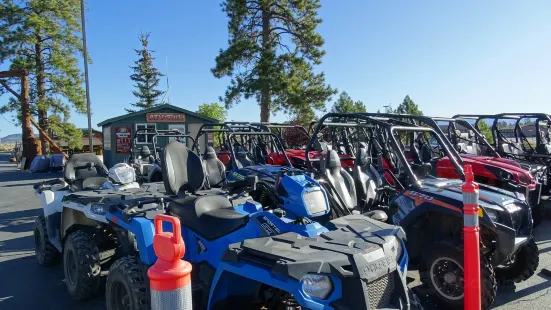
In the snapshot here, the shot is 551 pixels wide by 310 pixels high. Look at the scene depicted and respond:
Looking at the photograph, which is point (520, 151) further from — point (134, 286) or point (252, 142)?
point (134, 286)

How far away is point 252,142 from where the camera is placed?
12.1m

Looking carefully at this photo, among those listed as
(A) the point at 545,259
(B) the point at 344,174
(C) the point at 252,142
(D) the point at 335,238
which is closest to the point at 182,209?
(D) the point at 335,238

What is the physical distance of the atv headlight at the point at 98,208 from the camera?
165 inches

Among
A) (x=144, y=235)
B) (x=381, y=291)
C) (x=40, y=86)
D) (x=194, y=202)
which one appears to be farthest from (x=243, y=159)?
(x=40, y=86)

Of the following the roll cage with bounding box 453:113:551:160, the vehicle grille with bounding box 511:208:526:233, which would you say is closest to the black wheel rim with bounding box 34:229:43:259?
the vehicle grille with bounding box 511:208:526:233

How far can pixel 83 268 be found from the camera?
4.32 m

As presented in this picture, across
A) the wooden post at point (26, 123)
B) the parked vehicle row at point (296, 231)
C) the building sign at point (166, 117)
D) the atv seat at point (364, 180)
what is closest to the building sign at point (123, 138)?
the building sign at point (166, 117)

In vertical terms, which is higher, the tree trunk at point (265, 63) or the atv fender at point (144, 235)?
the tree trunk at point (265, 63)

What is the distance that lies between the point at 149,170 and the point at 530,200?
7.95 metres

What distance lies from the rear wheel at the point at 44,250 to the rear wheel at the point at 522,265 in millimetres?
5641

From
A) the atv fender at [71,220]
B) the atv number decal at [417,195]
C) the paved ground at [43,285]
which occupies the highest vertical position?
the atv number decal at [417,195]

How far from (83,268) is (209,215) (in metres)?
1.89

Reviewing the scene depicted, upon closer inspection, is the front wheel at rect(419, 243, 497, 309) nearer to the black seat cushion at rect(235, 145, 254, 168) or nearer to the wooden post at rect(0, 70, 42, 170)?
the black seat cushion at rect(235, 145, 254, 168)

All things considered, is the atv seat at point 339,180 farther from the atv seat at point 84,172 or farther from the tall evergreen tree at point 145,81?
the tall evergreen tree at point 145,81
